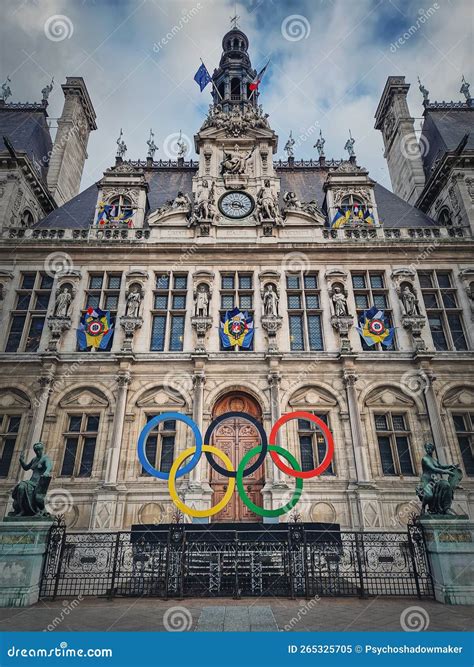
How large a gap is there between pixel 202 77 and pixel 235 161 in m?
8.94

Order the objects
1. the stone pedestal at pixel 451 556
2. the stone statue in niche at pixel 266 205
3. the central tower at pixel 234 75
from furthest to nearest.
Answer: the central tower at pixel 234 75, the stone statue in niche at pixel 266 205, the stone pedestal at pixel 451 556

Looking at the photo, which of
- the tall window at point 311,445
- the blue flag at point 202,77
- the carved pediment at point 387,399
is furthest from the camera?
the blue flag at point 202,77

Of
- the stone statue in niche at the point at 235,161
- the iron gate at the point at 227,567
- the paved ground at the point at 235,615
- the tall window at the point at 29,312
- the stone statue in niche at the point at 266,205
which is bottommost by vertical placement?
the paved ground at the point at 235,615

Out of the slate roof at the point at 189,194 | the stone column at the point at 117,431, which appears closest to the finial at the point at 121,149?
the slate roof at the point at 189,194

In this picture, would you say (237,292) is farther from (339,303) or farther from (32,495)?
(32,495)

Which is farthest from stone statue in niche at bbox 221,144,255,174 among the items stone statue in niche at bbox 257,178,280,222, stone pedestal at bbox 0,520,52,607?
stone pedestal at bbox 0,520,52,607

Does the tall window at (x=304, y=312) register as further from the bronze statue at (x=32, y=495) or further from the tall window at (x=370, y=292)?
the bronze statue at (x=32, y=495)

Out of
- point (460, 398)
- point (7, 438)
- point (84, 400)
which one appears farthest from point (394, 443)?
point (7, 438)

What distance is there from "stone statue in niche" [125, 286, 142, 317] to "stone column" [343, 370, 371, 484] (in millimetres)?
9924

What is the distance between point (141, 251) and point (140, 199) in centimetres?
403

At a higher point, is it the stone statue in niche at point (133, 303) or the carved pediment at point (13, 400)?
the stone statue in niche at point (133, 303)

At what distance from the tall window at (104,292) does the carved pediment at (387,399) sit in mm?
12296

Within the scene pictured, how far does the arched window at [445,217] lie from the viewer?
2212 cm

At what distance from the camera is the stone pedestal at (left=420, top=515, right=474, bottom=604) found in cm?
852
